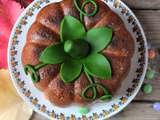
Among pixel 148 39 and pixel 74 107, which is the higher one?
pixel 148 39

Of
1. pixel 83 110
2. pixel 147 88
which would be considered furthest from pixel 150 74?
pixel 83 110

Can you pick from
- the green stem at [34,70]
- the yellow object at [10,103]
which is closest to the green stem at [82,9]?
the green stem at [34,70]

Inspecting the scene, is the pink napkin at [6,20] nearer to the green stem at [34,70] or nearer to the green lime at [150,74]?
the green stem at [34,70]

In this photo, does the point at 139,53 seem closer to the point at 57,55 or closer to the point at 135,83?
the point at 135,83

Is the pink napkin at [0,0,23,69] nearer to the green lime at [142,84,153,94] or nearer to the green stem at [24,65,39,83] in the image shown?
the green stem at [24,65,39,83]

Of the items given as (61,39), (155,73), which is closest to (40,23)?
(61,39)

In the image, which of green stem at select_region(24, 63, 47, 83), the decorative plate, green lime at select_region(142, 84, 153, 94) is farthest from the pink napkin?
green lime at select_region(142, 84, 153, 94)

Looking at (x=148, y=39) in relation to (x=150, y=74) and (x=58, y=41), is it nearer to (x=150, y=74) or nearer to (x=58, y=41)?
(x=150, y=74)
